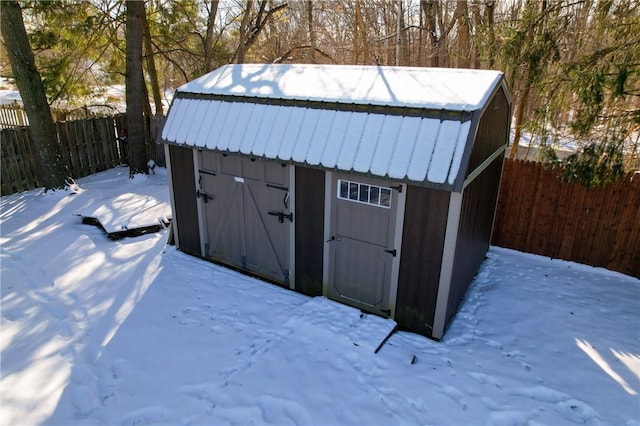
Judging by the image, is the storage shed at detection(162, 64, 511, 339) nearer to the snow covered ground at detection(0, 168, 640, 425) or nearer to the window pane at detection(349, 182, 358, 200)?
the window pane at detection(349, 182, 358, 200)

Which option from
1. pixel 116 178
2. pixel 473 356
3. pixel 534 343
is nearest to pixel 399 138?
pixel 473 356

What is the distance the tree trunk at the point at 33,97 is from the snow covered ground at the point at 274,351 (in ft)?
9.12

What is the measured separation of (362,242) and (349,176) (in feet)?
2.62

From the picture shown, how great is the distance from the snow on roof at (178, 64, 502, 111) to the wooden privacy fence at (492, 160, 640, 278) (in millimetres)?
2437

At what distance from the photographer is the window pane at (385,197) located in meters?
→ 4.38

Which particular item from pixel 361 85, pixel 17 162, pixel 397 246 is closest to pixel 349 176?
pixel 397 246

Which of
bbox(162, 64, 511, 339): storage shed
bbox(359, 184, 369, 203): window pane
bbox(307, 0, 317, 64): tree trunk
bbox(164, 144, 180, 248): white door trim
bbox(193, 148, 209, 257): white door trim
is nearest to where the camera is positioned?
bbox(162, 64, 511, 339): storage shed

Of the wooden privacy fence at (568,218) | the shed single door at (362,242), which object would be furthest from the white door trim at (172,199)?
the wooden privacy fence at (568,218)

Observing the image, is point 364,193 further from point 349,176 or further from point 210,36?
point 210,36

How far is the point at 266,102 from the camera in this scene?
5.04 m

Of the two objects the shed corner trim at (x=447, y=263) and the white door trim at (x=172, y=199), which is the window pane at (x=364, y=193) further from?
the white door trim at (x=172, y=199)

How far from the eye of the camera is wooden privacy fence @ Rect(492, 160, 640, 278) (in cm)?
583


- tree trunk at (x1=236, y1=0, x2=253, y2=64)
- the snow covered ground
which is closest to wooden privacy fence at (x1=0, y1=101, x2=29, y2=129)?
tree trunk at (x1=236, y1=0, x2=253, y2=64)

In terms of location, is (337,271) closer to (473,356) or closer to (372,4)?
(473,356)
